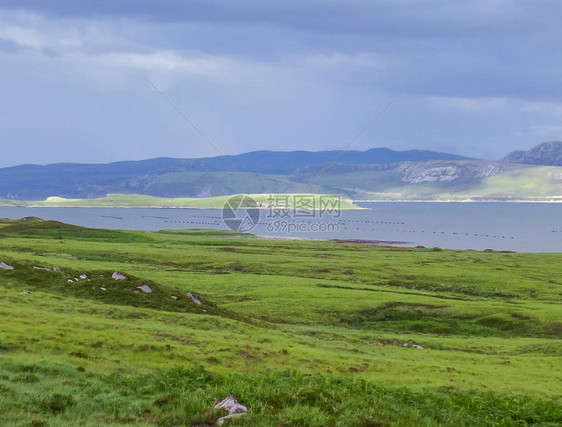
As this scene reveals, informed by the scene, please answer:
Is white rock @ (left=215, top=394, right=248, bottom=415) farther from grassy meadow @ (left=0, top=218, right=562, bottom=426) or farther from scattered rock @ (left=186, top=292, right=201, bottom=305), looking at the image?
scattered rock @ (left=186, top=292, right=201, bottom=305)

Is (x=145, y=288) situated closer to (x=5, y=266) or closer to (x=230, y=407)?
(x=5, y=266)

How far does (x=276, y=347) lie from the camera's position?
125 ft

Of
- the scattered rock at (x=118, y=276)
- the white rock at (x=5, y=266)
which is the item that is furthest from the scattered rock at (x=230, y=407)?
the white rock at (x=5, y=266)

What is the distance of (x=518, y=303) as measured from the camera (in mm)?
76188

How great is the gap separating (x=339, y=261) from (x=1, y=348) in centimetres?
10101

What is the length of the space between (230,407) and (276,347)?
21.3m

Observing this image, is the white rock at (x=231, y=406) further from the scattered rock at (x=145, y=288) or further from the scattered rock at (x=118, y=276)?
the scattered rock at (x=118, y=276)

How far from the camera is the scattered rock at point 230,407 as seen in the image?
16133 millimetres

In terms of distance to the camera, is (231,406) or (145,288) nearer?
(231,406)

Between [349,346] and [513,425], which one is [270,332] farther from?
[513,425]

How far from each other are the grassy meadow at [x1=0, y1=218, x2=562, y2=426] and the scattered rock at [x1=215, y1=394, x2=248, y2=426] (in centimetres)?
37

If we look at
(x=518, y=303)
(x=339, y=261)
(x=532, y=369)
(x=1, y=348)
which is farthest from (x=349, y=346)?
(x=339, y=261)

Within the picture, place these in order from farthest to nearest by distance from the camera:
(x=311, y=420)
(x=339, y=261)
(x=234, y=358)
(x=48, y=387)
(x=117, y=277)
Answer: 1. (x=339, y=261)
2. (x=117, y=277)
3. (x=234, y=358)
4. (x=48, y=387)
5. (x=311, y=420)

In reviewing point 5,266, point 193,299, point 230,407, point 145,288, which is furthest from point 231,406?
point 5,266
